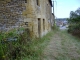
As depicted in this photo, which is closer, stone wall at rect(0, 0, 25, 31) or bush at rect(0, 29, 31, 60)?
bush at rect(0, 29, 31, 60)

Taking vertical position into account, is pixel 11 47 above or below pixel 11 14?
below

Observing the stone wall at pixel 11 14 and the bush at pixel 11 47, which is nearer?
the bush at pixel 11 47

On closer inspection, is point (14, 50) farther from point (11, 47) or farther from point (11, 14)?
point (11, 14)

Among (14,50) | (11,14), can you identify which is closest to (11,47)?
(14,50)

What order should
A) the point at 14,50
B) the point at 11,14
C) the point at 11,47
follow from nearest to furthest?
the point at 11,47 < the point at 14,50 < the point at 11,14

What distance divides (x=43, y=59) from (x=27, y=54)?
34.3 inches

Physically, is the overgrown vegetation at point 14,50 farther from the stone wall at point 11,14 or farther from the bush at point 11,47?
the stone wall at point 11,14

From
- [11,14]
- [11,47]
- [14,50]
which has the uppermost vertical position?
[11,14]

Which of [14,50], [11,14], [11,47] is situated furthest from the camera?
[11,14]

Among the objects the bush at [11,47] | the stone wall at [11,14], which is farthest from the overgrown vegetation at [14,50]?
the stone wall at [11,14]

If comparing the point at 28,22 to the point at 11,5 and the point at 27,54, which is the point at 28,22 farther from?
the point at 27,54

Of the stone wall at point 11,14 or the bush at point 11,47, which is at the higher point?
the stone wall at point 11,14

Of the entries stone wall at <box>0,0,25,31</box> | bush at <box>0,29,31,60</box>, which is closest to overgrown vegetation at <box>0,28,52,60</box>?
bush at <box>0,29,31,60</box>

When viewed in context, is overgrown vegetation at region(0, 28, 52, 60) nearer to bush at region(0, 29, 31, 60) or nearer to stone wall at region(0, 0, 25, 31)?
bush at region(0, 29, 31, 60)
